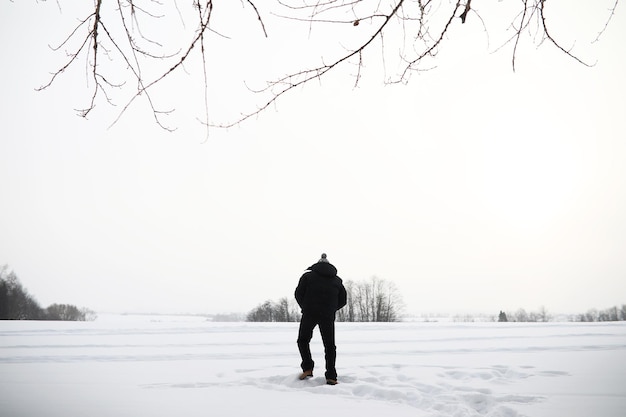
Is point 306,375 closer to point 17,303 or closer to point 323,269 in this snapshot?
point 323,269

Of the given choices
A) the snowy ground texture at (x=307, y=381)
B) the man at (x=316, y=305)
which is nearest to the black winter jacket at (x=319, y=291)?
the man at (x=316, y=305)

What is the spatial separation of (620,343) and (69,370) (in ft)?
37.7

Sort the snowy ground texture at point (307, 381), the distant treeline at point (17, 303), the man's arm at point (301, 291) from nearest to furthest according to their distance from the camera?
1. the snowy ground texture at point (307, 381)
2. the man's arm at point (301, 291)
3. the distant treeline at point (17, 303)

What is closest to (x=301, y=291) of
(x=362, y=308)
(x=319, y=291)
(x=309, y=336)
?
(x=319, y=291)

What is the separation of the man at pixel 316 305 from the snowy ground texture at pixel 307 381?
15.4 inches

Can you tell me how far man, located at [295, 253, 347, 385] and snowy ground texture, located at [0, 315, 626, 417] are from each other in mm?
391

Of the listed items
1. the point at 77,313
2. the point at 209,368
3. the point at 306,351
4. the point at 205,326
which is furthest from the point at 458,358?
the point at 77,313

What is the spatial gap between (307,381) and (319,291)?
112 cm

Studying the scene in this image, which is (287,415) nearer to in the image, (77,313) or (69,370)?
(69,370)

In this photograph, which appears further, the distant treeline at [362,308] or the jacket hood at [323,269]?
the distant treeline at [362,308]

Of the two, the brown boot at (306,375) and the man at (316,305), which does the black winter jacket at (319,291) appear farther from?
the brown boot at (306,375)

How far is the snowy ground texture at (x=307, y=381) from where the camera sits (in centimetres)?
350

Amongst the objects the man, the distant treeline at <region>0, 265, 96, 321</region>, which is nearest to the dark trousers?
the man

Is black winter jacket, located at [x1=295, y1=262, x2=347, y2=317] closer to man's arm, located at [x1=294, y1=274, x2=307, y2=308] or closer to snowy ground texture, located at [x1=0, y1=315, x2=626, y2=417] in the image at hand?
man's arm, located at [x1=294, y1=274, x2=307, y2=308]
